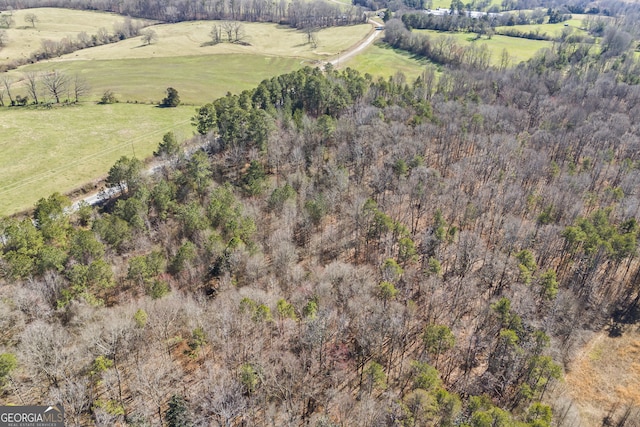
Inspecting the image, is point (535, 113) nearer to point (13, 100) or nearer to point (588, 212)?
point (588, 212)

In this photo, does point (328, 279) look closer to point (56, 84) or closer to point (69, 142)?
point (69, 142)

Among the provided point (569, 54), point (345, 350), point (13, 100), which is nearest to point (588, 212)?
point (345, 350)

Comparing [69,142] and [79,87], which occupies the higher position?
[79,87]

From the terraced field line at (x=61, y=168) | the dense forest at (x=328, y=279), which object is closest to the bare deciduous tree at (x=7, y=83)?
the terraced field line at (x=61, y=168)

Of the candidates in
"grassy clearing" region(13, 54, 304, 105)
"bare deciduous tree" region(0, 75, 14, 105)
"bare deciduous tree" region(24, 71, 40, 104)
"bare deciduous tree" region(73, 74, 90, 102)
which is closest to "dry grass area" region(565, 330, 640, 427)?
"grassy clearing" region(13, 54, 304, 105)

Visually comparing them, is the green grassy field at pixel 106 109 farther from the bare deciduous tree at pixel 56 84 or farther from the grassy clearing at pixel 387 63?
the grassy clearing at pixel 387 63

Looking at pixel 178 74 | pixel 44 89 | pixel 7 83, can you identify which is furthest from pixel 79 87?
pixel 178 74
